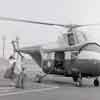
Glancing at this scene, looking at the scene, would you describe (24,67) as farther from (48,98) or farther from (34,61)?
(48,98)

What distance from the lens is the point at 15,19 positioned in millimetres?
8484

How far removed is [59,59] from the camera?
12.6m

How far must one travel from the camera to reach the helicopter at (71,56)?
11289 millimetres

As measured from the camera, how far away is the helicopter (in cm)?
1129

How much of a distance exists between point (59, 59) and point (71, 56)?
1.03 metres

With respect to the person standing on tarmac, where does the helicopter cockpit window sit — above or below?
above

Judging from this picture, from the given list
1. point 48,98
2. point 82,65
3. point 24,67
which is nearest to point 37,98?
point 48,98

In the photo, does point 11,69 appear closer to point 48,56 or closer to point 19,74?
point 19,74

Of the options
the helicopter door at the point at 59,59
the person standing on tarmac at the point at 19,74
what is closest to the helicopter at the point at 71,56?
the helicopter door at the point at 59,59

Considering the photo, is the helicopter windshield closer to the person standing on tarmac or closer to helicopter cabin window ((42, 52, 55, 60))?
helicopter cabin window ((42, 52, 55, 60))

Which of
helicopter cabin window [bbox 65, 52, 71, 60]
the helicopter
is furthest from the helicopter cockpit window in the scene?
helicopter cabin window [bbox 65, 52, 71, 60]

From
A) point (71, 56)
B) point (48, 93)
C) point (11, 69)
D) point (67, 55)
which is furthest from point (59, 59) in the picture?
point (48, 93)

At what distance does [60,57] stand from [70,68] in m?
0.99

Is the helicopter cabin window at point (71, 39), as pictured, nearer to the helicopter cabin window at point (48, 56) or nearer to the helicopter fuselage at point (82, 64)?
the helicopter fuselage at point (82, 64)
